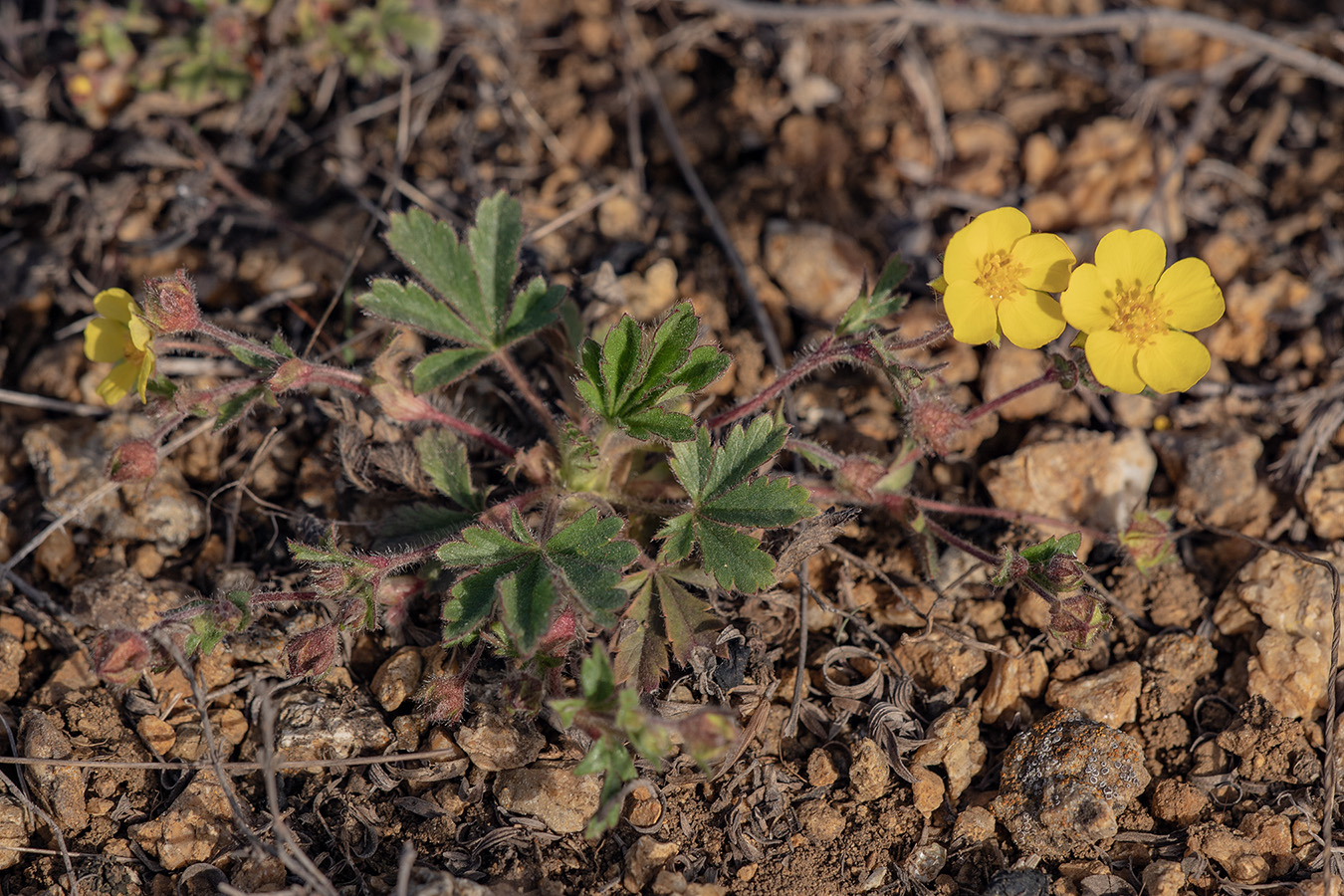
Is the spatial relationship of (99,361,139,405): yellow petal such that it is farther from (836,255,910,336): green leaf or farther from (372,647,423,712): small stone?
(836,255,910,336): green leaf

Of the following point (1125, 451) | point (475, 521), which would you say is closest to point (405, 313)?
point (475, 521)

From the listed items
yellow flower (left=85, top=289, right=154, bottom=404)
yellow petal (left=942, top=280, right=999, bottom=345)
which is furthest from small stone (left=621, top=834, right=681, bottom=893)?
yellow flower (left=85, top=289, right=154, bottom=404)

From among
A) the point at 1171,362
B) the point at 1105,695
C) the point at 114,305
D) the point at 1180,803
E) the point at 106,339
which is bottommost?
the point at 1180,803

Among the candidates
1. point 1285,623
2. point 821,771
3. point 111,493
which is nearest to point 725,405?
point 821,771

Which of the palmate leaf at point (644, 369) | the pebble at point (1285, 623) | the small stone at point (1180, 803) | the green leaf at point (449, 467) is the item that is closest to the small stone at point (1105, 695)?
the small stone at point (1180, 803)

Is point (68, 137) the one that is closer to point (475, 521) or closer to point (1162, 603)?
point (475, 521)

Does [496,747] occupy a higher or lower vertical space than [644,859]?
higher

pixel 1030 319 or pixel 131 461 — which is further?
pixel 131 461

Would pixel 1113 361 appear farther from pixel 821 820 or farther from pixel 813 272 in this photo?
pixel 821 820
